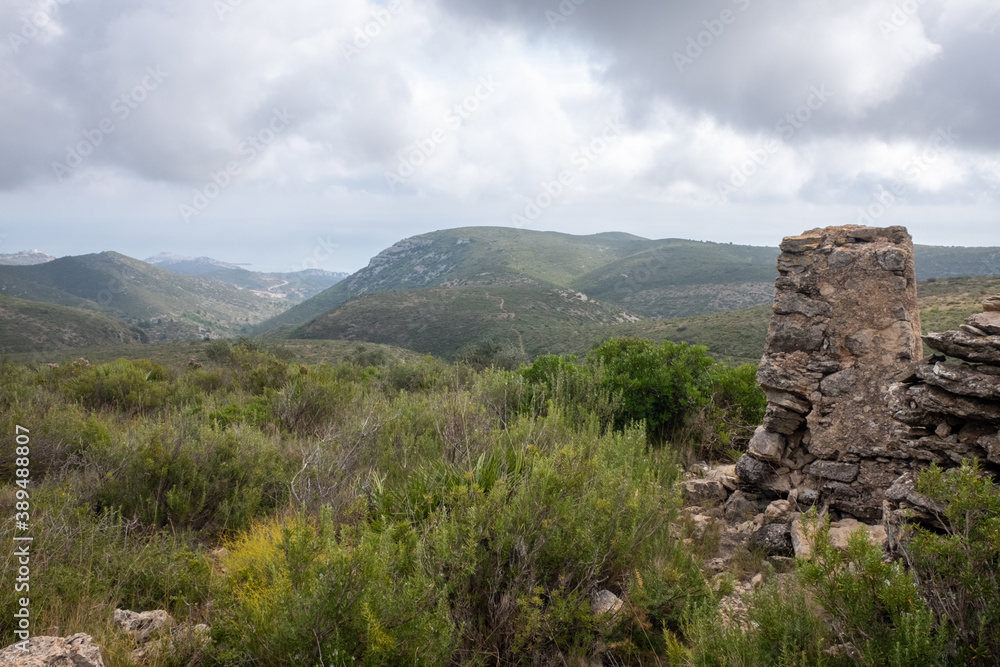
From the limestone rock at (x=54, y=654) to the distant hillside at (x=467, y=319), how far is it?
160ft

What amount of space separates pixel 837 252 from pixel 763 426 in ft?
6.53

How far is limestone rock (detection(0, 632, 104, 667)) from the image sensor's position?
2.07 m

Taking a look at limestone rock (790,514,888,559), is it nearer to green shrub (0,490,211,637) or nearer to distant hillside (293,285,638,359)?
green shrub (0,490,211,637)

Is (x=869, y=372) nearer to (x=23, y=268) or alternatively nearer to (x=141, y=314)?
(x=141, y=314)

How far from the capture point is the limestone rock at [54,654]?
81.4 inches

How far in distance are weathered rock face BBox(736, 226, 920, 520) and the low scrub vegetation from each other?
4.25 feet

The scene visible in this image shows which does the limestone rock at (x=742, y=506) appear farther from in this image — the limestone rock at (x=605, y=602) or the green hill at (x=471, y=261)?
the green hill at (x=471, y=261)

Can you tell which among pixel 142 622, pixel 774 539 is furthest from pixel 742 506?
pixel 142 622

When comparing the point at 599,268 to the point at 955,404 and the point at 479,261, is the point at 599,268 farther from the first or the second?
the point at 955,404

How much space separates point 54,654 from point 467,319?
64445 mm

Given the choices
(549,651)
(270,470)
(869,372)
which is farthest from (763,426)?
(270,470)

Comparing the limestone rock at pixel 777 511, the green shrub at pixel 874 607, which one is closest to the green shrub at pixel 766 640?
the green shrub at pixel 874 607

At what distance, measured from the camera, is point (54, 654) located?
6.96 ft

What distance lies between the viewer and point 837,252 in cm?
517
